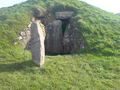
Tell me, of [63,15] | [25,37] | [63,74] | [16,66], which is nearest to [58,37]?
[63,15]

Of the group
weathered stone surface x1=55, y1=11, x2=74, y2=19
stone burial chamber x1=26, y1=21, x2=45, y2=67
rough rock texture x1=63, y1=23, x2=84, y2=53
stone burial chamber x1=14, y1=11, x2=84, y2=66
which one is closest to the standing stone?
stone burial chamber x1=26, y1=21, x2=45, y2=67

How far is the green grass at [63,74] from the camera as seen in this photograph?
4.29m

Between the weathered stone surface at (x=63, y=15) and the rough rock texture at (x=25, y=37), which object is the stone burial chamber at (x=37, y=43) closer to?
the rough rock texture at (x=25, y=37)

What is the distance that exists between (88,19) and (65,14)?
2.85 m

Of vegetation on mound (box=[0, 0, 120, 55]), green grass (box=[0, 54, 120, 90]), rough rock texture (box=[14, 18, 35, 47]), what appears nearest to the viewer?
green grass (box=[0, 54, 120, 90])

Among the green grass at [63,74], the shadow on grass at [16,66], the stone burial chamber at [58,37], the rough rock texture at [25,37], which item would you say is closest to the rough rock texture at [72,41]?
the stone burial chamber at [58,37]

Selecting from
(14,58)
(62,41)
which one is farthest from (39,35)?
(62,41)

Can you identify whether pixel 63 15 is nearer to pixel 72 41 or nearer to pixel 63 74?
pixel 72 41

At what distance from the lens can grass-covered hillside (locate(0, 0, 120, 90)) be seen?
14.5 feet

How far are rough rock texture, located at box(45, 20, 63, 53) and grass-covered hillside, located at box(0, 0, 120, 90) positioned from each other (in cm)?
208

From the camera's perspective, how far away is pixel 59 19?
35.3 feet

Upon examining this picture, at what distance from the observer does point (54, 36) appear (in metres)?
9.92

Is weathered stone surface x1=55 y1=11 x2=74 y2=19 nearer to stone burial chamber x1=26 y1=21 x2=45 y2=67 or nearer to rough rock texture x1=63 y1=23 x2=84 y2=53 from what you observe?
rough rock texture x1=63 y1=23 x2=84 y2=53

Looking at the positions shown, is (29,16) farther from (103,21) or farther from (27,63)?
(103,21)
